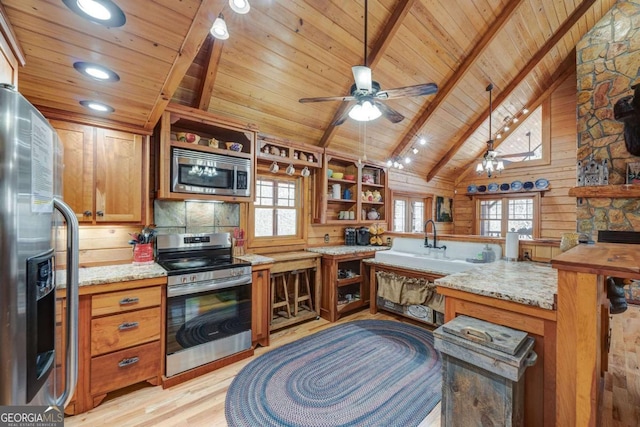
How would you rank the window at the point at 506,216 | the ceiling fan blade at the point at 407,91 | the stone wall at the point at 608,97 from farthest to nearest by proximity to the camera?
the window at the point at 506,216
the stone wall at the point at 608,97
the ceiling fan blade at the point at 407,91

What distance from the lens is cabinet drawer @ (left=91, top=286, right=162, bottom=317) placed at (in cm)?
186

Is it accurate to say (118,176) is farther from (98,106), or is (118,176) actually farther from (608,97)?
(608,97)

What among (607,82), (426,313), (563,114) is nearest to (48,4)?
(426,313)

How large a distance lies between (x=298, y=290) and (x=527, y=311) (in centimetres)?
268

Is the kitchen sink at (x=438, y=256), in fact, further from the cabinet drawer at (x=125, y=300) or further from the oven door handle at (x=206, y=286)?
the cabinet drawer at (x=125, y=300)

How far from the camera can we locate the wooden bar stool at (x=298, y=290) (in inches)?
136

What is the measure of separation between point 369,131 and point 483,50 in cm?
184

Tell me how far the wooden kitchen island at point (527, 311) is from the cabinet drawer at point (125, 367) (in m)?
2.23

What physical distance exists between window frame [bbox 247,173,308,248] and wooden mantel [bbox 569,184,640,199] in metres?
3.74

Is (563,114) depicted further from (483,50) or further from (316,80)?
(316,80)

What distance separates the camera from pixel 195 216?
2.85 meters

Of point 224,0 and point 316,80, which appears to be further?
point 316,80

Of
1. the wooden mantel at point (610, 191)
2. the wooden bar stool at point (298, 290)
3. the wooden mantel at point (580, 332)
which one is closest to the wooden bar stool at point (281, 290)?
the wooden bar stool at point (298, 290)

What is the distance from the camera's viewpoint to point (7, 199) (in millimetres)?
680
